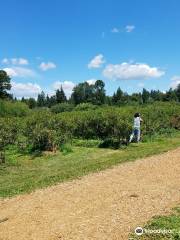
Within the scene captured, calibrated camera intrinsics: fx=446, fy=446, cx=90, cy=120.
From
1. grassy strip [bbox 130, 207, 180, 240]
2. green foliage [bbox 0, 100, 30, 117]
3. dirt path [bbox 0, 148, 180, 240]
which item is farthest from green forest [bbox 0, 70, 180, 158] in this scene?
green foliage [bbox 0, 100, 30, 117]

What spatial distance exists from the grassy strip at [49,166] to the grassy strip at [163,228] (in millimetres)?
3901

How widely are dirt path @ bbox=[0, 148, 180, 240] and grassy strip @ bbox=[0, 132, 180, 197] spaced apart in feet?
2.25

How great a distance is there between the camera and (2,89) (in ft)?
249

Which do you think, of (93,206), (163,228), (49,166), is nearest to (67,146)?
(49,166)

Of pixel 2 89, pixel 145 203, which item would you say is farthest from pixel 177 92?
pixel 145 203

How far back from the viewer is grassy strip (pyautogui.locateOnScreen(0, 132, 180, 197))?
11.0 metres

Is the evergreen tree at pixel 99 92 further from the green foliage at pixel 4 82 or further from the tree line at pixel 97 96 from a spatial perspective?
the green foliage at pixel 4 82

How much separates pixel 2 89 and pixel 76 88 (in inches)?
1198

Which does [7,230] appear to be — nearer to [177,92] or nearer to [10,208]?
[10,208]

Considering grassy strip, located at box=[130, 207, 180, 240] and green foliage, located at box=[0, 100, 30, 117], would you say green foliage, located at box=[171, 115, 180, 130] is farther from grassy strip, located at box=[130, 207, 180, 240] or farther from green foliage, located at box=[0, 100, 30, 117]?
grassy strip, located at box=[130, 207, 180, 240]

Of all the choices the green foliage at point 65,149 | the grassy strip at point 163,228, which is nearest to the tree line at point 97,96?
the green foliage at point 65,149

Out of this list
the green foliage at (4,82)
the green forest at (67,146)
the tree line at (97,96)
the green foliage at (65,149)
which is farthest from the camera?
the tree line at (97,96)

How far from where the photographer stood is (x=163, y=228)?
6.74 meters

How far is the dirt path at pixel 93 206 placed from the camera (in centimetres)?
704
